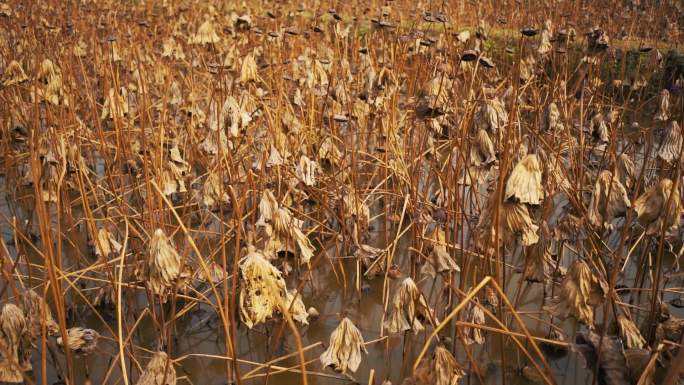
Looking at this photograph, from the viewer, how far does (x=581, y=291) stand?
4.10ft

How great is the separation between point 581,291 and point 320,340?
0.87 metres

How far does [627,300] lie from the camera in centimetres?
201

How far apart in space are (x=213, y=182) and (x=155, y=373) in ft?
3.07

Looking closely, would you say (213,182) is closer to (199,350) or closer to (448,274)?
(199,350)

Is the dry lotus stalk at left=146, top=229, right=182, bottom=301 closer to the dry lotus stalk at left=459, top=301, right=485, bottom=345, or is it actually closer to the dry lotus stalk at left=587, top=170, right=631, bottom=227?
the dry lotus stalk at left=459, top=301, right=485, bottom=345

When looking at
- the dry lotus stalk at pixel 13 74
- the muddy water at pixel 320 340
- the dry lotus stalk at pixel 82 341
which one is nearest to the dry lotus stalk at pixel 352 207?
the muddy water at pixel 320 340

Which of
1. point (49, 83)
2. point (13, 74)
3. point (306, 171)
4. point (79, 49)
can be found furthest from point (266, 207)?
point (79, 49)

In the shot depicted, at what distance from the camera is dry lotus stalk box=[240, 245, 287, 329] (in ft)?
3.75

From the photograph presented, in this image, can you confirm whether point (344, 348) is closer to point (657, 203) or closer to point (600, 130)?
point (657, 203)

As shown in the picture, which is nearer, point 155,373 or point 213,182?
point 155,373

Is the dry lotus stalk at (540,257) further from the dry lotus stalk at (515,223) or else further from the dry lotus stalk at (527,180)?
the dry lotus stalk at (527,180)

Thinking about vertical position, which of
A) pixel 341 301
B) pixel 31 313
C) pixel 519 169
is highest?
pixel 519 169

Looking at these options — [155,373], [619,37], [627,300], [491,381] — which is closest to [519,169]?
[491,381]

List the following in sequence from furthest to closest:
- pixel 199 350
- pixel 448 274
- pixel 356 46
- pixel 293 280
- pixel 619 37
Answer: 1. pixel 619 37
2. pixel 356 46
3. pixel 293 280
4. pixel 199 350
5. pixel 448 274
